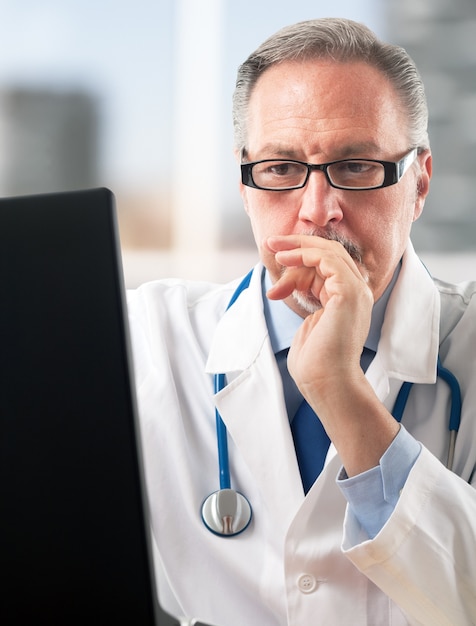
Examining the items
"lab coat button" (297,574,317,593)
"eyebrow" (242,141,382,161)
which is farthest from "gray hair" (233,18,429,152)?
"lab coat button" (297,574,317,593)

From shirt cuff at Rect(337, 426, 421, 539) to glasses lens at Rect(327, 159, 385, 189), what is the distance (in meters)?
0.46

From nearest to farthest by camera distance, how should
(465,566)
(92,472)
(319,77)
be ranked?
(92,472)
(465,566)
(319,77)

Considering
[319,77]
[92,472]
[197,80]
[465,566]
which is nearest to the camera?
[92,472]

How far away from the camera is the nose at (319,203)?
4.09 ft

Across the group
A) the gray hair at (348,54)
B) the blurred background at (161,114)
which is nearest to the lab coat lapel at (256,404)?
the gray hair at (348,54)

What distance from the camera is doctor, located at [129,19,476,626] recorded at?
1.03 metres

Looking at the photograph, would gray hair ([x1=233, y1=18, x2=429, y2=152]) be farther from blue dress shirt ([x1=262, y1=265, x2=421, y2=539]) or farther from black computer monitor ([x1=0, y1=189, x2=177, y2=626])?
black computer monitor ([x1=0, y1=189, x2=177, y2=626])

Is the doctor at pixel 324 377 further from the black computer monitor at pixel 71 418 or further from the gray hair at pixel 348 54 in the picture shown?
the black computer monitor at pixel 71 418

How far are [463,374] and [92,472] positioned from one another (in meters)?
0.92

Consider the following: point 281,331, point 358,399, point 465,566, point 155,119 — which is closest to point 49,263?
point 358,399

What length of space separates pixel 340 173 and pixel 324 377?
0.40 m

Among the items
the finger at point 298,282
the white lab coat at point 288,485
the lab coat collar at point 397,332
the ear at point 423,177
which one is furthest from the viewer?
the ear at point 423,177

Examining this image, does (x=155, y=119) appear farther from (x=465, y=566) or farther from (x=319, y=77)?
(x=465, y=566)

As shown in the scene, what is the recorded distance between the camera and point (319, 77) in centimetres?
131
